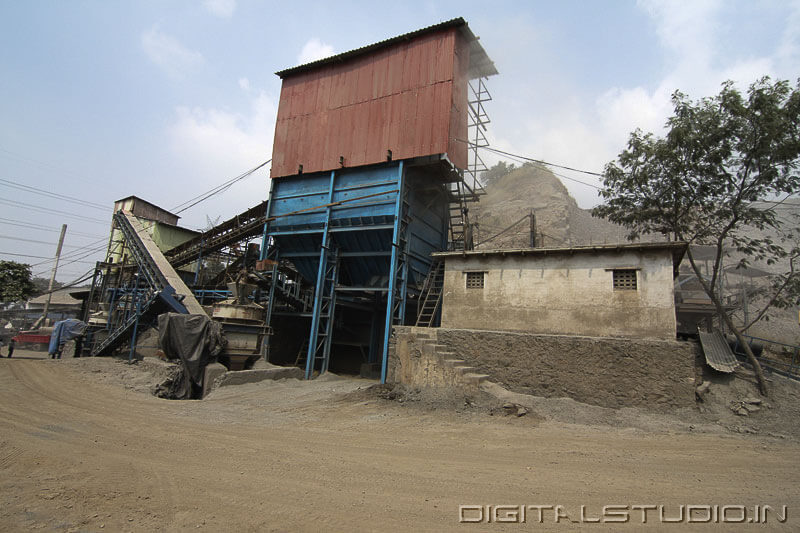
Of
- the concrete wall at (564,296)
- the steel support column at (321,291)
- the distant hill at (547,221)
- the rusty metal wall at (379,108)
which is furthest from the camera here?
the distant hill at (547,221)

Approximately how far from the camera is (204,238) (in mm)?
23422

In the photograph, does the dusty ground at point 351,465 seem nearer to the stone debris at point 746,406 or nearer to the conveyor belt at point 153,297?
the stone debris at point 746,406

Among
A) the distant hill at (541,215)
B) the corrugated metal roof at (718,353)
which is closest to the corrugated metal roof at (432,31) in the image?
the corrugated metal roof at (718,353)

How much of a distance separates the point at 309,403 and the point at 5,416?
6548mm

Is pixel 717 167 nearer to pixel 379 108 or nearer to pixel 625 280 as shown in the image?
pixel 625 280

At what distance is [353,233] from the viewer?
17922 millimetres

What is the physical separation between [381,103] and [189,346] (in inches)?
510

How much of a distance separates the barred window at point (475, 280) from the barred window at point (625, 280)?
3905mm

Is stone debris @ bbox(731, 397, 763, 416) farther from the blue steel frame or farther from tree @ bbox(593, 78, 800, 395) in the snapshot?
the blue steel frame

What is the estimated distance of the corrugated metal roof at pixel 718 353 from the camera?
995 cm

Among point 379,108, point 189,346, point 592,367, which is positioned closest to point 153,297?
point 189,346

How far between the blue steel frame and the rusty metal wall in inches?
34.9

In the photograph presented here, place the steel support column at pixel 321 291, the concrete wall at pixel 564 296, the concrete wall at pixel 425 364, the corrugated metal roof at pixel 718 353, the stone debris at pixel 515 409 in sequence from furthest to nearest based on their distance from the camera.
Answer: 1. the steel support column at pixel 321 291
2. the concrete wall at pixel 425 364
3. the concrete wall at pixel 564 296
4. the corrugated metal roof at pixel 718 353
5. the stone debris at pixel 515 409

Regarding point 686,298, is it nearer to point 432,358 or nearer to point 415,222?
point 415,222
